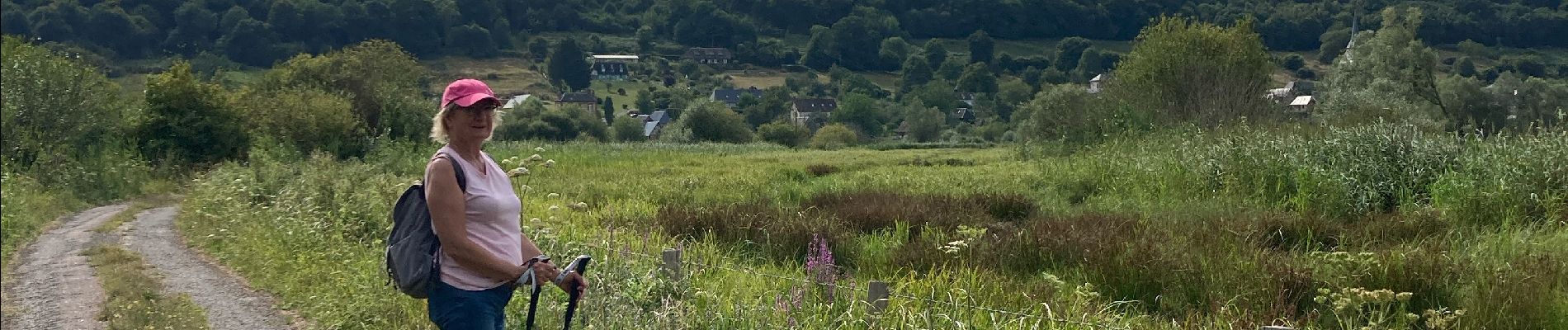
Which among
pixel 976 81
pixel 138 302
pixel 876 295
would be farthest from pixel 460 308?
pixel 976 81

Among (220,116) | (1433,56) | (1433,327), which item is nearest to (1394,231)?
(1433,327)

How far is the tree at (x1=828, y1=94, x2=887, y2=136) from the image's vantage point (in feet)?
380

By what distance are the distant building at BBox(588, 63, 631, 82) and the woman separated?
13510 cm

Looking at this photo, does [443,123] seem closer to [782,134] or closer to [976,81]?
[782,134]

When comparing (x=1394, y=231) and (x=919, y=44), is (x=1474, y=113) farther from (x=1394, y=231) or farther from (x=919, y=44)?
(x=919, y=44)

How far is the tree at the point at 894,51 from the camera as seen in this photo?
159 meters

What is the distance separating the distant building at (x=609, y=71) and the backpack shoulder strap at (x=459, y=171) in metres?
135

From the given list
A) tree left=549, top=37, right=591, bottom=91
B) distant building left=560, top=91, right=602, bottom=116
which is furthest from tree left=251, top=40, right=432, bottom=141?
tree left=549, top=37, right=591, bottom=91

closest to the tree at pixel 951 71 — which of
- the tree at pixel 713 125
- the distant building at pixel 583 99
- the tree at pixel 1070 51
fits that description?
the tree at pixel 1070 51

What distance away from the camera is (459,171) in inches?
145

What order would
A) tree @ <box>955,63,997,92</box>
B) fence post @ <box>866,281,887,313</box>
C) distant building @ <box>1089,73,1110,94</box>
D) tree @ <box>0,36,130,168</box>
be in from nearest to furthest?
fence post @ <box>866,281,887,313</box>
tree @ <box>0,36,130,168</box>
distant building @ <box>1089,73,1110,94</box>
tree @ <box>955,63,997,92</box>

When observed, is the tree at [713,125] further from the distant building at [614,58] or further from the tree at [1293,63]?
the tree at [1293,63]

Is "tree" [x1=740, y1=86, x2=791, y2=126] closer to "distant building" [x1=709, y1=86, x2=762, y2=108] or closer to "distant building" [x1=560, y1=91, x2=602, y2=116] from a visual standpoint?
"distant building" [x1=709, y1=86, x2=762, y2=108]

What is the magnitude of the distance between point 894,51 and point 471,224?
515 feet
